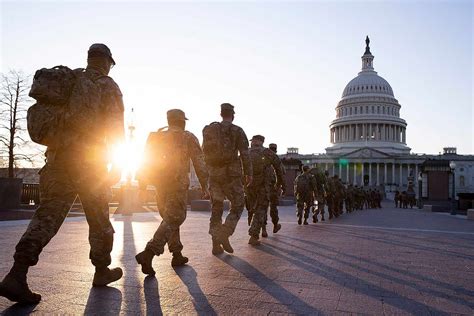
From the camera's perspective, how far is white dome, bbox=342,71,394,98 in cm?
13138

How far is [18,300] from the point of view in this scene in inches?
148

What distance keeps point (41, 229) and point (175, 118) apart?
2781mm

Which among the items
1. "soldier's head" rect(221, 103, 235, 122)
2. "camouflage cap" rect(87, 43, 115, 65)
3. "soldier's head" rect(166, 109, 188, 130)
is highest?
"camouflage cap" rect(87, 43, 115, 65)

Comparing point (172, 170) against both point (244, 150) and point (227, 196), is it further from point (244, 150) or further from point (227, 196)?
point (244, 150)

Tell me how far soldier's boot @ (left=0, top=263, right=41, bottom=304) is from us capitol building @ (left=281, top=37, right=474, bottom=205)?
10646cm

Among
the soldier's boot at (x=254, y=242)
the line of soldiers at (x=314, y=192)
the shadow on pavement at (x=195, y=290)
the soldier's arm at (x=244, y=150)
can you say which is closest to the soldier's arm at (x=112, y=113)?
the shadow on pavement at (x=195, y=290)

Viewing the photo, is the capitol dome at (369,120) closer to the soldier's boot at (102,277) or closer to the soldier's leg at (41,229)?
the soldier's boot at (102,277)

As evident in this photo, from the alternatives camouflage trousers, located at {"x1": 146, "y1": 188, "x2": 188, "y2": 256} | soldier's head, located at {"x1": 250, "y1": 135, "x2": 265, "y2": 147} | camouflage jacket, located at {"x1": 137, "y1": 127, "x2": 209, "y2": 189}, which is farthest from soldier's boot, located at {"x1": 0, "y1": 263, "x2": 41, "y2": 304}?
soldier's head, located at {"x1": 250, "y1": 135, "x2": 265, "y2": 147}

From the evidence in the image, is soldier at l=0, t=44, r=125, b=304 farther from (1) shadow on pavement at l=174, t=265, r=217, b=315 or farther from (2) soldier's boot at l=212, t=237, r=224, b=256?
(2) soldier's boot at l=212, t=237, r=224, b=256

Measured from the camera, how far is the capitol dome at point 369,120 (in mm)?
125375

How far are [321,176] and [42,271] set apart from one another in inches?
533

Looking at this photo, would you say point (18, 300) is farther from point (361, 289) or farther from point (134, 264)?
point (361, 289)

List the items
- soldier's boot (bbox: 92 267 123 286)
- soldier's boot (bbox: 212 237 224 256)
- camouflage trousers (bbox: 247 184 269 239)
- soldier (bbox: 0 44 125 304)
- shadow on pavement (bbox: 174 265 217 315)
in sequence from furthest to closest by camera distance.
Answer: camouflage trousers (bbox: 247 184 269 239) → soldier's boot (bbox: 212 237 224 256) → soldier's boot (bbox: 92 267 123 286) → soldier (bbox: 0 44 125 304) → shadow on pavement (bbox: 174 265 217 315)

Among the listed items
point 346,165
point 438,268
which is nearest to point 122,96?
point 438,268
